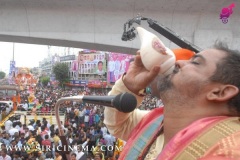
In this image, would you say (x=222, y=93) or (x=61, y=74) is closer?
(x=222, y=93)

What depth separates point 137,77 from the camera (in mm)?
1704

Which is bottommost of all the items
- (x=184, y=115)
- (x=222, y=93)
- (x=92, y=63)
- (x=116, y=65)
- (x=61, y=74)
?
(x=61, y=74)

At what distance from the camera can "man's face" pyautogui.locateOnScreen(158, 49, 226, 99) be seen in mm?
1357

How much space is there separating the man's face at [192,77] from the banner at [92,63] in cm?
4021

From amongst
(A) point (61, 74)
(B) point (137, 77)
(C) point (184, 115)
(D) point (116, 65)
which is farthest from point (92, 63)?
(C) point (184, 115)

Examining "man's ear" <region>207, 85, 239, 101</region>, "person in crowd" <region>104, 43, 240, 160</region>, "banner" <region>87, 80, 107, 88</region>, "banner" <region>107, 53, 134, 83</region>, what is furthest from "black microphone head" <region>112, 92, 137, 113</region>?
"banner" <region>87, 80, 107, 88</region>

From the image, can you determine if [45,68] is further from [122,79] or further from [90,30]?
[122,79]

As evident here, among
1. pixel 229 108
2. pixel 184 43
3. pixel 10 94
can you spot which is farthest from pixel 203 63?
pixel 10 94

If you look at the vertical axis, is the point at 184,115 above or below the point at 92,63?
below

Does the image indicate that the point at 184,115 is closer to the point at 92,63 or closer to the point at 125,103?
the point at 125,103

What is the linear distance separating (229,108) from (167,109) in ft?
0.89

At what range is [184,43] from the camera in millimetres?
6156

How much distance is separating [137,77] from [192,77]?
40 centimetres

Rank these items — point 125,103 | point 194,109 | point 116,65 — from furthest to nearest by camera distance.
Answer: point 116,65
point 194,109
point 125,103
